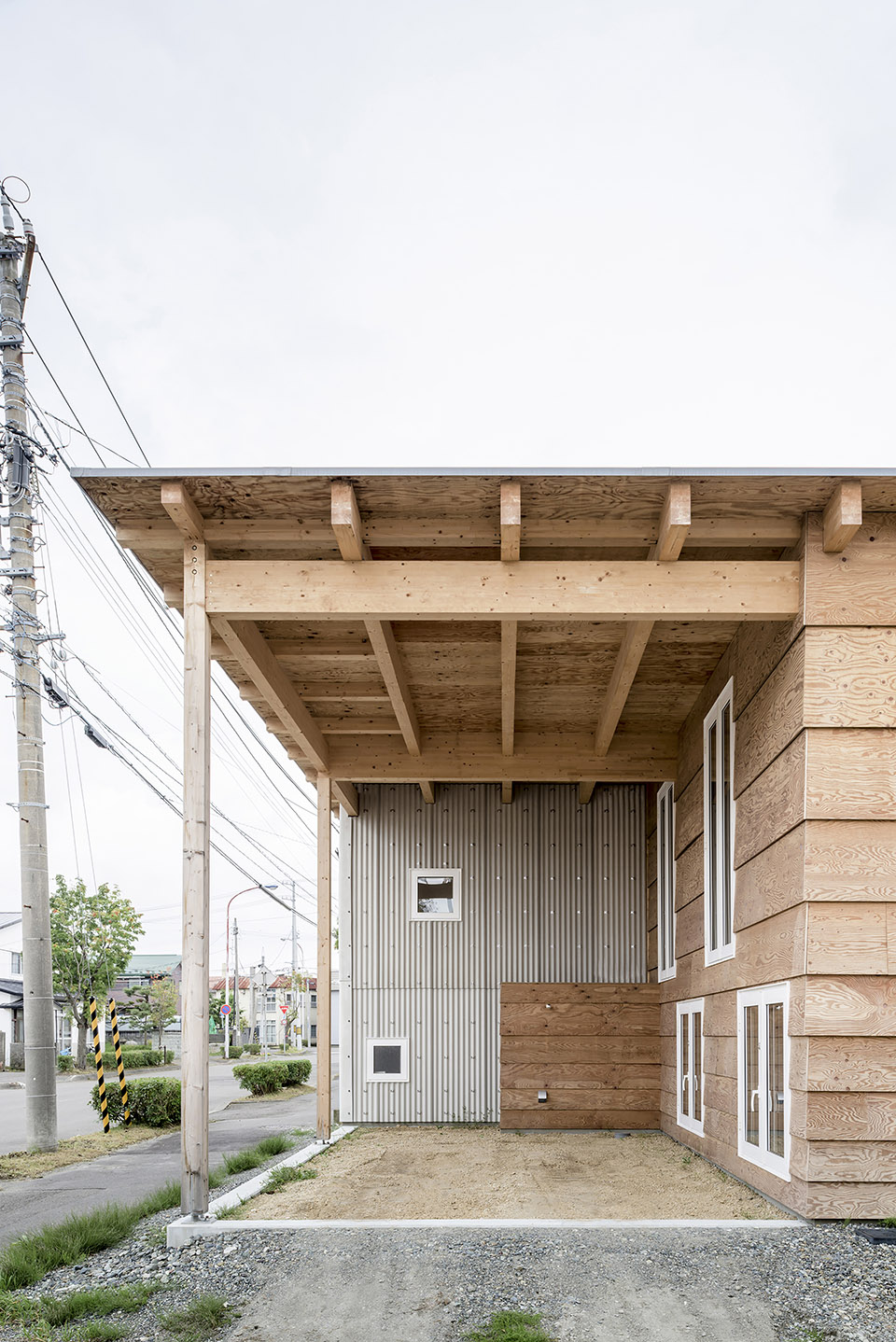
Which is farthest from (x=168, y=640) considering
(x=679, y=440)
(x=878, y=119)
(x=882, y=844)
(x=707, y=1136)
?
(x=679, y=440)

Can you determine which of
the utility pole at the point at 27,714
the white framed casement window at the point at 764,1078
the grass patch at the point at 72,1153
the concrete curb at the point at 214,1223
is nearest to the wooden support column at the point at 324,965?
the concrete curb at the point at 214,1223

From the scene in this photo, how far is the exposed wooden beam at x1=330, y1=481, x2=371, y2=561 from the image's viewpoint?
255 inches

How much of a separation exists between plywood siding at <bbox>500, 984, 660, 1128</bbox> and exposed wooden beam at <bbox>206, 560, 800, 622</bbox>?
23.6ft

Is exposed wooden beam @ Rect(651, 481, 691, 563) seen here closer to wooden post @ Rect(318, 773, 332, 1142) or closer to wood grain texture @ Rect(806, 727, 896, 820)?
wood grain texture @ Rect(806, 727, 896, 820)

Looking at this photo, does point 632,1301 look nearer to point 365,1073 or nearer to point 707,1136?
point 707,1136

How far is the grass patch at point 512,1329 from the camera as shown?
4.62 meters

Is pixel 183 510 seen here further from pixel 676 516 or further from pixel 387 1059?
pixel 387 1059

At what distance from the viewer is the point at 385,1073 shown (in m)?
13.9

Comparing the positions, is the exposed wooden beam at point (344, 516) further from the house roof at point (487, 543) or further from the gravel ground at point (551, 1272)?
the gravel ground at point (551, 1272)

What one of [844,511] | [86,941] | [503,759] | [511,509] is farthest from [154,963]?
[844,511]

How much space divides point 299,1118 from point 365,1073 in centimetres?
402

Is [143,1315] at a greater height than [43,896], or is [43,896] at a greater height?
[43,896]

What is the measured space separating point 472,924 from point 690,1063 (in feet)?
13.4

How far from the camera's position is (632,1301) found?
16.6ft
